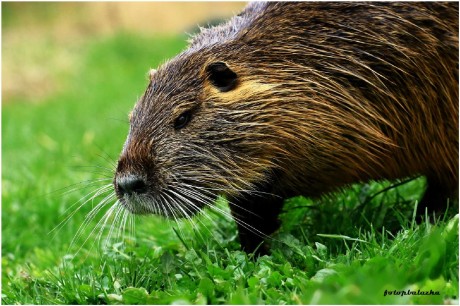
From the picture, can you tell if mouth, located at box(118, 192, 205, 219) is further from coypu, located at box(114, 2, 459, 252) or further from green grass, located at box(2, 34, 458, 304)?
green grass, located at box(2, 34, 458, 304)

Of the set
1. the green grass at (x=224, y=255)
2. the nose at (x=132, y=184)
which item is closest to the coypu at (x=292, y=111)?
the nose at (x=132, y=184)

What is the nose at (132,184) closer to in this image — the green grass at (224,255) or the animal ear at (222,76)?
the green grass at (224,255)

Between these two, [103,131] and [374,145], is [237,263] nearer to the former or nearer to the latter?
[374,145]

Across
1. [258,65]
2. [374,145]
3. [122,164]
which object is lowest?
[374,145]

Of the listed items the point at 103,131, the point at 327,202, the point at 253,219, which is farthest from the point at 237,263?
the point at 103,131

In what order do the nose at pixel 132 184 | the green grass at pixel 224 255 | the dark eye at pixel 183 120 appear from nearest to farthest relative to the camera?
the green grass at pixel 224 255
the nose at pixel 132 184
the dark eye at pixel 183 120

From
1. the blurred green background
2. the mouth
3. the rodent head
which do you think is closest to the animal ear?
the rodent head

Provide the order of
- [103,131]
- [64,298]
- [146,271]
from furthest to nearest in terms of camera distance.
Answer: [103,131], [146,271], [64,298]
